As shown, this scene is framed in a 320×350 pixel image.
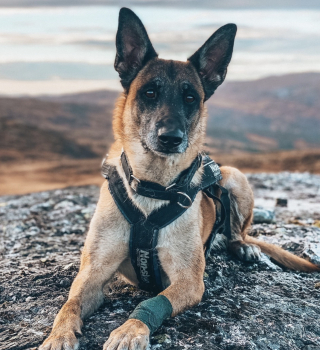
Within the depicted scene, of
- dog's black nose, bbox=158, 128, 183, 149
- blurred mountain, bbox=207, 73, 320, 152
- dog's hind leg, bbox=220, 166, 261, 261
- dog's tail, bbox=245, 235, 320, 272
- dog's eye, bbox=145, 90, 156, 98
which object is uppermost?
dog's eye, bbox=145, 90, 156, 98

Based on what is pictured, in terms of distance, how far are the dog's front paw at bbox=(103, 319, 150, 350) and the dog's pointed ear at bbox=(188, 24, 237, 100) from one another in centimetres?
225

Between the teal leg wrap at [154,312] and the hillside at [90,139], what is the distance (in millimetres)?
1730

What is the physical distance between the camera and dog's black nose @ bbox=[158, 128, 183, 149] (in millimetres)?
2994

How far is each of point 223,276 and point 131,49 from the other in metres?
2.34

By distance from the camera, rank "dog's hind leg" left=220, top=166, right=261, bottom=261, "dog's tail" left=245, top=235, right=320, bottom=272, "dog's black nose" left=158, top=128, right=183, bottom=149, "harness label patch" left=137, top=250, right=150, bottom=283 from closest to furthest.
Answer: "dog's black nose" left=158, top=128, right=183, bottom=149 < "harness label patch" left=137, top=250, right=150, bottom=283 < "dog's tail" left=245, top=235, right=320, bottom=272 < "dog's hind leg" left=220, top=166, right=261, bottom=261

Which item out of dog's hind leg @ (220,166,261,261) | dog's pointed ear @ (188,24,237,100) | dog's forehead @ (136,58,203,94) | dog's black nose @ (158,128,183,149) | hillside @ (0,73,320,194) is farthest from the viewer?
hillside @ (0,73,320,194)

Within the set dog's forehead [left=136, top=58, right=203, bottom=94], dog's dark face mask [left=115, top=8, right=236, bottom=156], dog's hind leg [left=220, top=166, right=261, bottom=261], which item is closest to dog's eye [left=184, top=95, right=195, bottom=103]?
dog's dark face mask [left=115, top=8, right=236, bottom=156]

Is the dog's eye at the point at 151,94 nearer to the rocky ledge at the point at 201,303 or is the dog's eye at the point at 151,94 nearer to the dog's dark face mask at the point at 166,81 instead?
the dog's dark face mask at the point at 166,81

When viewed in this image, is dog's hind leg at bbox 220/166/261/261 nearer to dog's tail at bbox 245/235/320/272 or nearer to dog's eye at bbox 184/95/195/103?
dog's tail at bbox 245/235/320/272

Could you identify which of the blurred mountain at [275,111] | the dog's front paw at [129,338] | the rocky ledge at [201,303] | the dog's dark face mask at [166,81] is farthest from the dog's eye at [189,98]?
the blurred mountain at [275,111]

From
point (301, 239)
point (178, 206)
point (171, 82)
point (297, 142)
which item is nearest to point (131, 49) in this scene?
point (171, 82)

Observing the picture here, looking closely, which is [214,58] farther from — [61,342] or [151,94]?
[61,342]

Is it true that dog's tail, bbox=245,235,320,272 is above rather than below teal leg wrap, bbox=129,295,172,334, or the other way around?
below

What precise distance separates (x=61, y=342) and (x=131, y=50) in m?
2.54
